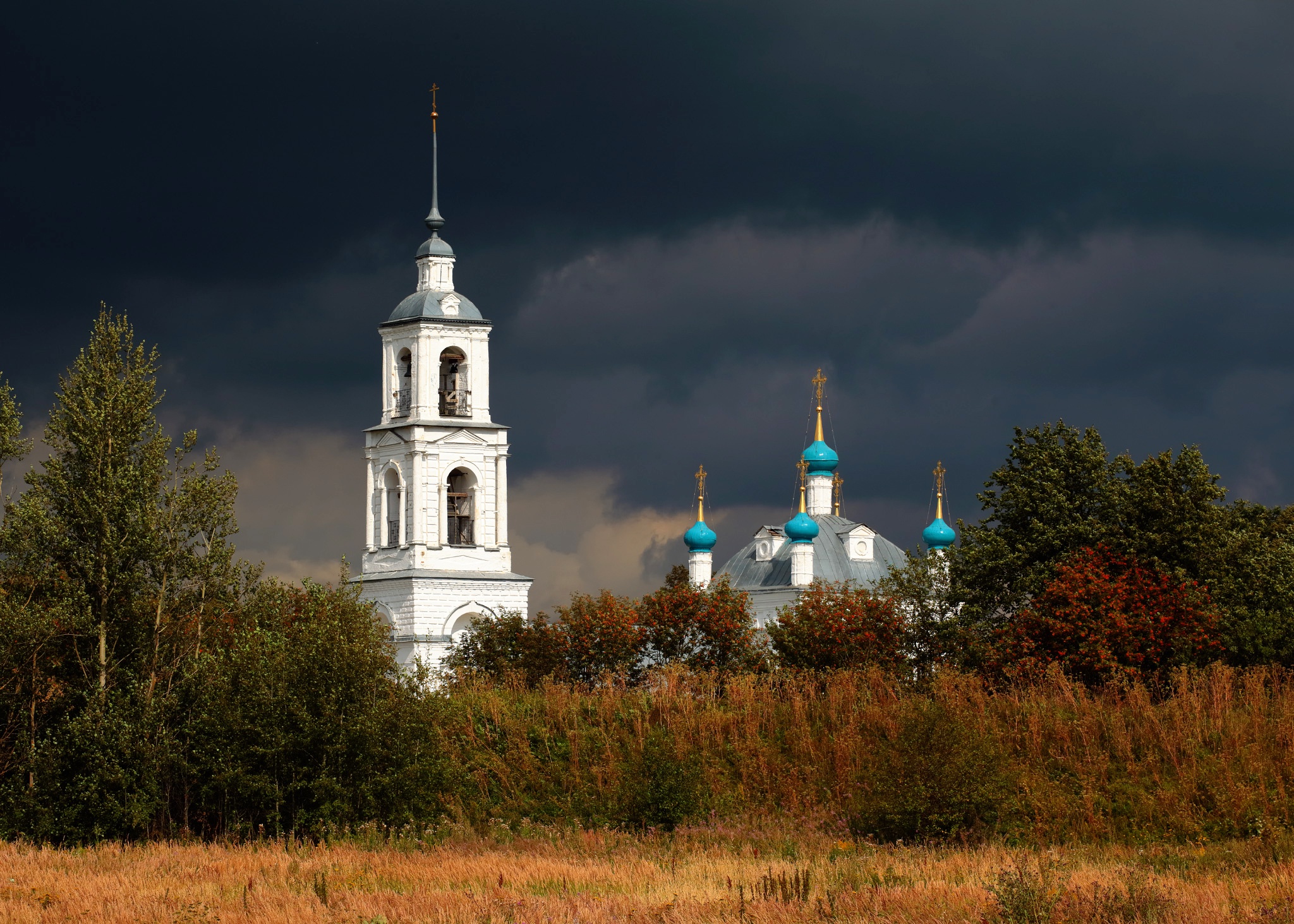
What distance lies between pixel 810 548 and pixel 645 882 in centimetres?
7887

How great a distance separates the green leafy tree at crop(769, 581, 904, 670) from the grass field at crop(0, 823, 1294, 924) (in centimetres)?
2545

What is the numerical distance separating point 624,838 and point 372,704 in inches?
170

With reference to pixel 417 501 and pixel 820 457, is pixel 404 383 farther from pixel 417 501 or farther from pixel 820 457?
pixel 820 457

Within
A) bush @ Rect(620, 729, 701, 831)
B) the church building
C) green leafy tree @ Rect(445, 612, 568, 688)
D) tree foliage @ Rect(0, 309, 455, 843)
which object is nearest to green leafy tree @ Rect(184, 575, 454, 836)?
tree foliage @ Rect(0, 309, 455, 843)

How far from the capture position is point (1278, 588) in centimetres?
4106

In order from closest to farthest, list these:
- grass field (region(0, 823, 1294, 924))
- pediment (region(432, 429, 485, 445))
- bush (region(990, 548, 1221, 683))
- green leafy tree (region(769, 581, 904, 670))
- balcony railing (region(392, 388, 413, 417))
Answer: grass field (region(0, 823, 1294, 924)), bush (region(990, 548, 1221, 683)), green leafy tree (region(769, 581, 904, 670)), pediment (region(432, 429, 485, 445)), balcony railing (region(392, 388, 413, 417))

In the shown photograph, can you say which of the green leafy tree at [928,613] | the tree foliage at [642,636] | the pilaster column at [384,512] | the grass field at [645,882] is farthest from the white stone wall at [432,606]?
the grass field at [645,882]

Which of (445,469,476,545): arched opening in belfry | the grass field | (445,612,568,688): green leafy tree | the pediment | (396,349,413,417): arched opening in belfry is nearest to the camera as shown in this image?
the grass field

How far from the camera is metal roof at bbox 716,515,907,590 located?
330 feet

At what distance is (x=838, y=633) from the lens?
51.9m

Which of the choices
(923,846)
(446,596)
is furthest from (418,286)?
(923,846)

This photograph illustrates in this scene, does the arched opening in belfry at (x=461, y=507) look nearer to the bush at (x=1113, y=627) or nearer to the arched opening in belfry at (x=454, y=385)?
the arched opening in belfry at (x=454, y=385)

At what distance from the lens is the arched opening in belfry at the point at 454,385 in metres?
83.4

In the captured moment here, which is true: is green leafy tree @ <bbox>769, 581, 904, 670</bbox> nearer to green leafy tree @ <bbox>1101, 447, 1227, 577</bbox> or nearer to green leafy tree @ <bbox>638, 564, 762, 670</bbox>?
green leafy tree @ <bbox>638, 564, 762, 670</bbox>
